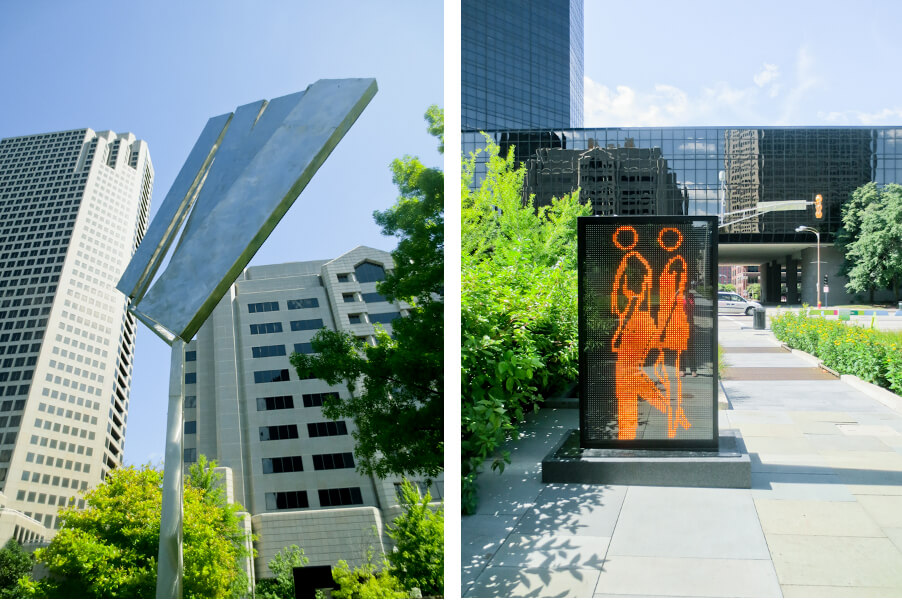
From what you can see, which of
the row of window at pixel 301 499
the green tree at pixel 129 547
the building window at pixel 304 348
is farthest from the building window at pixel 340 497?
the building window at pixel 304 348

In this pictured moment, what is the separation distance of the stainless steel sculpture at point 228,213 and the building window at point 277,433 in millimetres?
500

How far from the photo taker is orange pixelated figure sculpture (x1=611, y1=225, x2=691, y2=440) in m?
4.32

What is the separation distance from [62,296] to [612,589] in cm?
366

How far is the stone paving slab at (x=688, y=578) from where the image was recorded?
110 inches

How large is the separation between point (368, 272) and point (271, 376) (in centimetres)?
93

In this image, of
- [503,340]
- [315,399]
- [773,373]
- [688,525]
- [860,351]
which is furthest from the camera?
[773,373]

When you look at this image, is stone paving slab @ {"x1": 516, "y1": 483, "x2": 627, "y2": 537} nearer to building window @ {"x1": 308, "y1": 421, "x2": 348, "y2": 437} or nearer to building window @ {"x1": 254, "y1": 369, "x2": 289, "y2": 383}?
building window @ {"x1": 308, "y1": 421, "x2": 348, "y2": 437}

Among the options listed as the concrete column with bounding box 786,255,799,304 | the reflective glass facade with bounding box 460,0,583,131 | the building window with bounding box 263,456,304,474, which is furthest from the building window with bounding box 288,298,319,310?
the concrete column with bounding box 786,255,799,304

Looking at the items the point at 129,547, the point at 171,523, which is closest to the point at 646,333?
the point at 171,523

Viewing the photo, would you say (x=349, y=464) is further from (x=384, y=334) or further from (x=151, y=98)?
(x=151, y=98)

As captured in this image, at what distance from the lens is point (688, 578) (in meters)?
2.89

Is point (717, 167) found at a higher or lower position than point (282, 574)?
higher

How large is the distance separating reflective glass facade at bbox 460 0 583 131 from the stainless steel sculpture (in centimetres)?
2385

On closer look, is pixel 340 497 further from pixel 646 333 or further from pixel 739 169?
pixel 739 169
